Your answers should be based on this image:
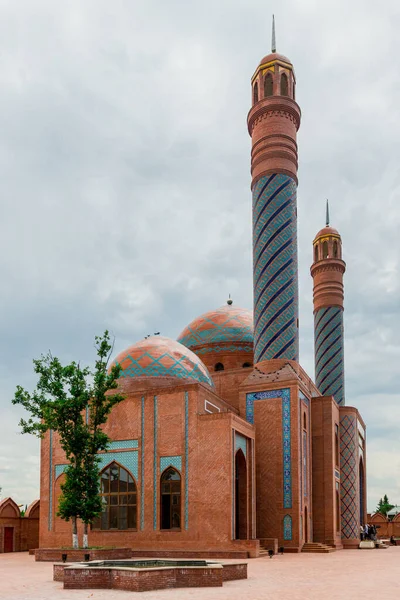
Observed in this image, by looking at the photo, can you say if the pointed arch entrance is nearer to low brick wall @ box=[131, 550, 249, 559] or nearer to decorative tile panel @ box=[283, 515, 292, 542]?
decorative tile panel @ box=[283, 515, 292, 542]

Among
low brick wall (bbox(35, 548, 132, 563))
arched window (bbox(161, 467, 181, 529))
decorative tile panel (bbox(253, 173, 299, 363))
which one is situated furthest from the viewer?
decorative tile panel (bbox(253, 173, 299, 363))

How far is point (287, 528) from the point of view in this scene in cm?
1980

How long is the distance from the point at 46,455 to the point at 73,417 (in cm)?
527

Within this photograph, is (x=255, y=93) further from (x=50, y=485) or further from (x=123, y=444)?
(x=50, y=485)

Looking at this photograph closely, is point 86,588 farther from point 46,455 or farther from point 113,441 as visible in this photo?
point 46,455

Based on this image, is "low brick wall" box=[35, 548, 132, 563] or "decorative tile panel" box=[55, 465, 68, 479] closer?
"low brick wall" box=[35, 548, 132, 563]

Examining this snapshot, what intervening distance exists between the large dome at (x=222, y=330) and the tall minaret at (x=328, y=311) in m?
3.18

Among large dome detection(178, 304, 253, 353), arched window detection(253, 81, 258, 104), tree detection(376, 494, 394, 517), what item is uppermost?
arched window detection(253, 81, 258, 104)

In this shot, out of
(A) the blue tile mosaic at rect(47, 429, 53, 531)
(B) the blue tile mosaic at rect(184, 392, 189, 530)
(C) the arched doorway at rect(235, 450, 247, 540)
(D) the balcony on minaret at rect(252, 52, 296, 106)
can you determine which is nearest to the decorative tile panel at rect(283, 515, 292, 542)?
(C) the arched doorway at rect(235, 450, 247, 540)

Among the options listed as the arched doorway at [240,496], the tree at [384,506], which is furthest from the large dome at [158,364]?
the tree at [384,506]

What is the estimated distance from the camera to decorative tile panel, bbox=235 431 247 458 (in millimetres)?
18734

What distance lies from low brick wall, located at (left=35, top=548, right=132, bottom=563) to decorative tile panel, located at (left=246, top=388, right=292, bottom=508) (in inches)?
221

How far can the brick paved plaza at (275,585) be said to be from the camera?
8742mm

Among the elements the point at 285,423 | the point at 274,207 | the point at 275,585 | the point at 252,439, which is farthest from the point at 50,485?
the point at 275,585
